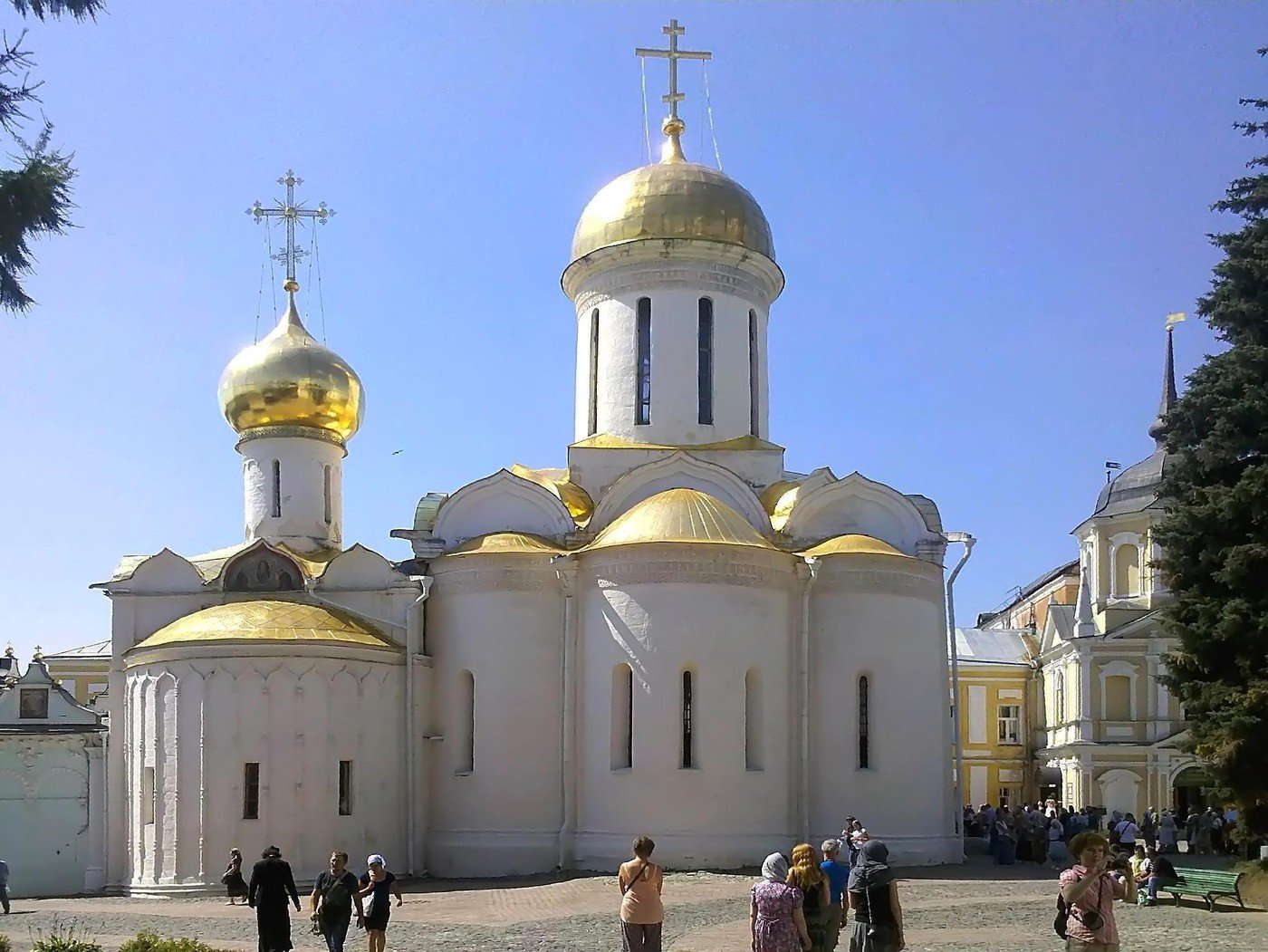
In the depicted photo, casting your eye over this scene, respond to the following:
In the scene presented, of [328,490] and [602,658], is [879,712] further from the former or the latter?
[328,490]

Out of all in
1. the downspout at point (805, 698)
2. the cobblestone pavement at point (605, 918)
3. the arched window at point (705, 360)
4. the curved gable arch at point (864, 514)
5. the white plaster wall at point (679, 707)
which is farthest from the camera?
the arched window at point (705, 360)

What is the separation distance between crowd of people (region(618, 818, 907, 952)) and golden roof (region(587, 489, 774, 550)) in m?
10.4

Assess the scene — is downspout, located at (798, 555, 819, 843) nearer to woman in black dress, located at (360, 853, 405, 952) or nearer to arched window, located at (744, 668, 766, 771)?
arched window, located at (744, 668, 766, 771)

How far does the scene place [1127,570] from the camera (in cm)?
3422

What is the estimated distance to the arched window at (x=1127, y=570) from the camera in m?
34.0

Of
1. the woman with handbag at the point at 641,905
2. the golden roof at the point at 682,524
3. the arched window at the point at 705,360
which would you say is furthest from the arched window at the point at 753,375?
the woman with handbag at the point at 641,905

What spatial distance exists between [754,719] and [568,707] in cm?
252

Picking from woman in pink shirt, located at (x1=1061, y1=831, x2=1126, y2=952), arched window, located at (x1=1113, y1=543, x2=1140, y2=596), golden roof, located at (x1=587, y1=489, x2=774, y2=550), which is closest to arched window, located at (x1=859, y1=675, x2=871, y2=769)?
golden roof, located at (x1=587, y1=489, x2=774, y2=550)

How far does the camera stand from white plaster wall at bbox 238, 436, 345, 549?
23.7m

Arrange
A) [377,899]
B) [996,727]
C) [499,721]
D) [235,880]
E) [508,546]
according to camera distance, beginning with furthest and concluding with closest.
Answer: [996,727]
[508,546]
[499,721]
[235,880]
[377,899]

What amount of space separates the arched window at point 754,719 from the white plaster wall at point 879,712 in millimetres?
1082

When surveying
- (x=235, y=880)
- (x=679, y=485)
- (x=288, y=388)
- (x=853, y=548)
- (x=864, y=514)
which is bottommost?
(x=235, y=880)

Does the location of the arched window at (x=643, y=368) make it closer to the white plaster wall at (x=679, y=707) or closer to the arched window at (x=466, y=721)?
the white plaster wall at (x=679, y=707)

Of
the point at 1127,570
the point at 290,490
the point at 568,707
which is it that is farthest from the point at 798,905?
the point at 1127,570
